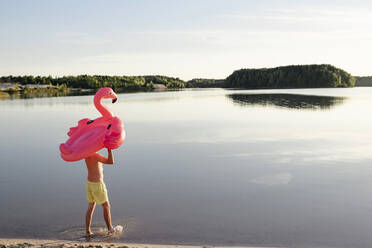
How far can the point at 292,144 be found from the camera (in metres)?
17.3

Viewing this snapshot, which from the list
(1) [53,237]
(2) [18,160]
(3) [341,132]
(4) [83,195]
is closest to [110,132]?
(1) [53,237]

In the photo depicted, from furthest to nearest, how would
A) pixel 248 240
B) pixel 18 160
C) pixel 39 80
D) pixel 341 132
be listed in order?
pixel 39 80, pixel 341 132, pixel 18 160, pixel 248 240

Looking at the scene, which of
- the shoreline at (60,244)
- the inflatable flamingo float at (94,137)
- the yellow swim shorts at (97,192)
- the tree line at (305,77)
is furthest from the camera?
the tree line at (305,77)

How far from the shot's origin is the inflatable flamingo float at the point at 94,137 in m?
6.90

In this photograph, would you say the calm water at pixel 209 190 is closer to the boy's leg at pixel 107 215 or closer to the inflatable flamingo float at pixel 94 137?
the boy's leg at pixel 107 215

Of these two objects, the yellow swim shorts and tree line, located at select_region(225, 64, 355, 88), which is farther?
tree line, located at select_region(225, 64, 355, 88)

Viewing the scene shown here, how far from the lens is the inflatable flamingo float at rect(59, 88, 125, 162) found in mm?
6898

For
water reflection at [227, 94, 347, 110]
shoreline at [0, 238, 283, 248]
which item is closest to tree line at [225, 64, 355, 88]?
water reflection at [227, 94, 347, 110]

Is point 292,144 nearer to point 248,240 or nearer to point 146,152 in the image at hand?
point 146,152

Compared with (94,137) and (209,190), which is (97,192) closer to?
(94,137)

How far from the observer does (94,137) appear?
22.8ft

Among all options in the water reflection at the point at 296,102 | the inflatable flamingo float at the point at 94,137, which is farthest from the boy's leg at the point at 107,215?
the water reflection at the point at 296,102

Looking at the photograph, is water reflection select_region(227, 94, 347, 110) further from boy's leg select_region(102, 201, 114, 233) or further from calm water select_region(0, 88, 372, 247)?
boy's leg select_region(102, 201, 114, 233)

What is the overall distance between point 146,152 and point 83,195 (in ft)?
19.7
